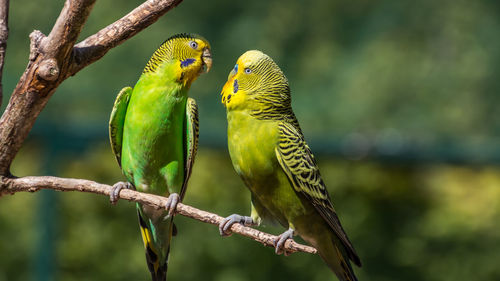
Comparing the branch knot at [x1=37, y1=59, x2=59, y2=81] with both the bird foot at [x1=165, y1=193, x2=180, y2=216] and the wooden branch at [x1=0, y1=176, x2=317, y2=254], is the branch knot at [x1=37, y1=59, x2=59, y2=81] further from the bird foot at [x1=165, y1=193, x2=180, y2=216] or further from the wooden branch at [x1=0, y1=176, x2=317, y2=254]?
the bird foot at [x1=165, y1=193, x2=180, y2=216]

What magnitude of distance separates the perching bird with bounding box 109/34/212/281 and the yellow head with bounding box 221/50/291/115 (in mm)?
282

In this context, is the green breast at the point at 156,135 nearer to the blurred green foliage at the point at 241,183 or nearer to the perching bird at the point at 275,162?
the perching bird at the point at 275,162

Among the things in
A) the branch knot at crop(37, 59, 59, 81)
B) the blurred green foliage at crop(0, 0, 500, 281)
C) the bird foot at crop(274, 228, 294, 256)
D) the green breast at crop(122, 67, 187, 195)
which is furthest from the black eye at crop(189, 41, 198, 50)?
the blurred green foliage at crop(0, 0, 500, 281)

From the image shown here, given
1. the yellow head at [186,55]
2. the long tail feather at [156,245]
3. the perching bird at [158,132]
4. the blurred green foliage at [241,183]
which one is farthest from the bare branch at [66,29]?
the blurred green foliage at [241,183]

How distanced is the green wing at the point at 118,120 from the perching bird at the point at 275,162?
0.62m

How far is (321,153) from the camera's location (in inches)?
266

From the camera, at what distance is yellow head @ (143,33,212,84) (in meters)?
2.49

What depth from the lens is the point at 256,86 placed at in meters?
2.51

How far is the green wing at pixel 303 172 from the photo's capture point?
271 centimetres

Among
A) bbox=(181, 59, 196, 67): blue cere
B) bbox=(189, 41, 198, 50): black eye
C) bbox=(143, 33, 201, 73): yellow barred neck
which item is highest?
bbox=(143, 33, 201, 73): yellow barred neck

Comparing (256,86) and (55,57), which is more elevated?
(256,86)

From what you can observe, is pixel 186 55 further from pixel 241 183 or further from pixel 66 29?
pixel 241 183

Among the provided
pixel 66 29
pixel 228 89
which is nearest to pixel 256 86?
pixel 228 89

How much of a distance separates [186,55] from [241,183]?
4210mm
